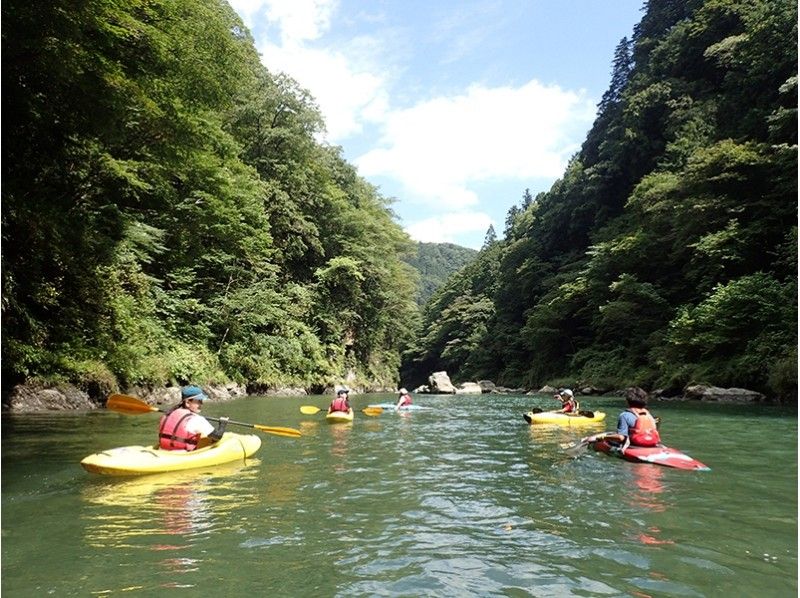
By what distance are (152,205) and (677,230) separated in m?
19.3

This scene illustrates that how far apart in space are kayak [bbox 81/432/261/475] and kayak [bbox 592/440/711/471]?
15.9 ft

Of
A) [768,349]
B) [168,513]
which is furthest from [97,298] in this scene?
[768,349]

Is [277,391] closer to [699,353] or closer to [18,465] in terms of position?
[699,353]

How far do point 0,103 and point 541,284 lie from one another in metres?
36.4

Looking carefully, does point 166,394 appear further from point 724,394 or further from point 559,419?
point 724,394

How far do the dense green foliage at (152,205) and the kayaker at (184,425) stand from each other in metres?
4.13

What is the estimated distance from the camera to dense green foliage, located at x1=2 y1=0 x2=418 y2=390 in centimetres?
816

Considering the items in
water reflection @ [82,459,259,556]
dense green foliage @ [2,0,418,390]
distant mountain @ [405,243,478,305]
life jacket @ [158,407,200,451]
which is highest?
distant mountain @ [405,243,478,305]

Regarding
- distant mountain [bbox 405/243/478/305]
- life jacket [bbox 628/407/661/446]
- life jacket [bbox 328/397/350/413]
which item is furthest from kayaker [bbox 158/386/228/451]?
distant mountain [bbox 405/243/478/305]

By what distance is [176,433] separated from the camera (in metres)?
6.77

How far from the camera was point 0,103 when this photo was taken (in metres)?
7.75

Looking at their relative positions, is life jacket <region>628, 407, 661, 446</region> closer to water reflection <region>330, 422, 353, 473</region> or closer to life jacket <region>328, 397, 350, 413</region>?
water reflection <region>330, 422, 353, 473</region>

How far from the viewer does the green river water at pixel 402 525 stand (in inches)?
134

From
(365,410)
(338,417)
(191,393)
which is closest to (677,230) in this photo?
(365,410)
